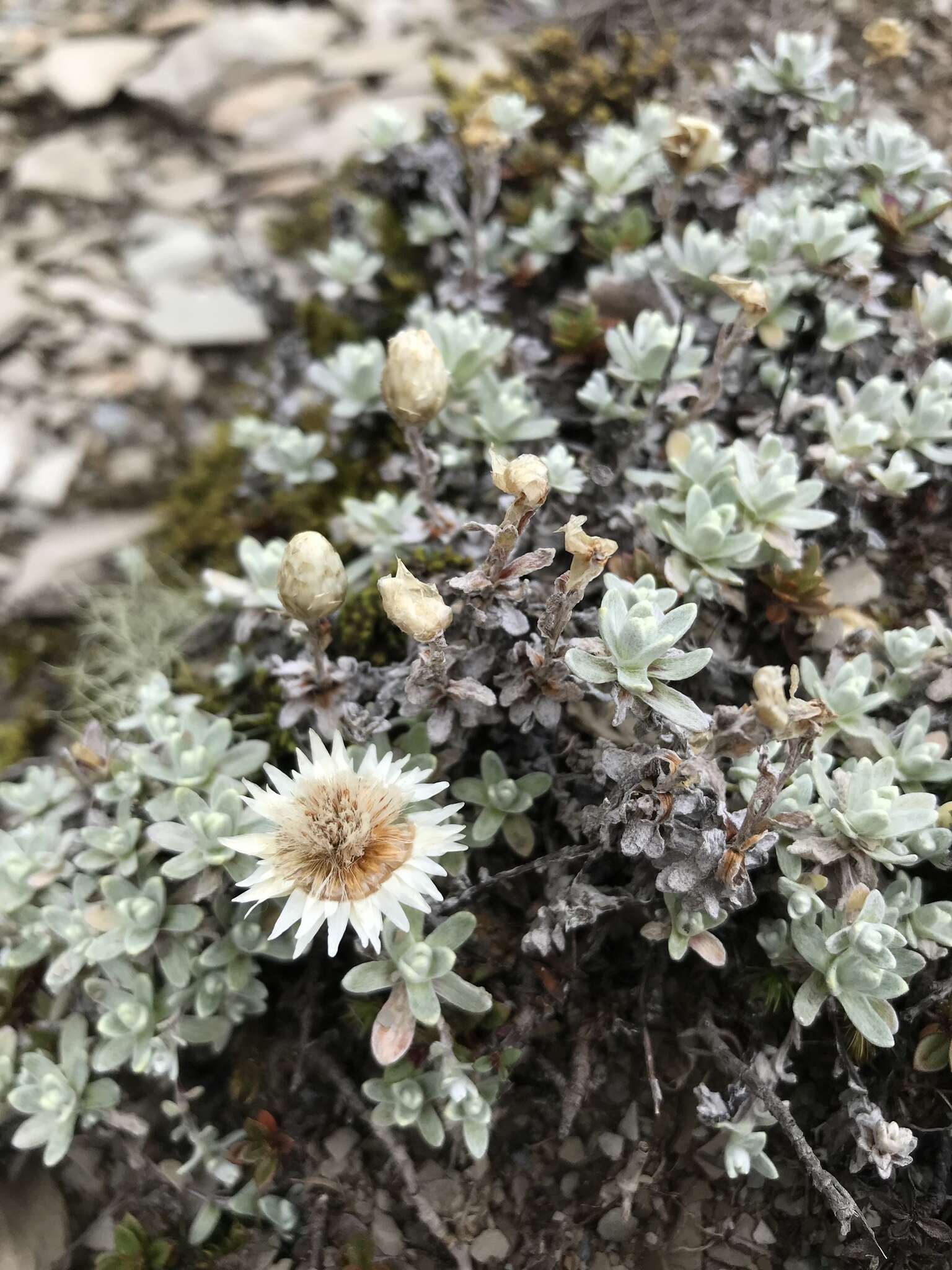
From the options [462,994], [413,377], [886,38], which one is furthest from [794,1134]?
[886,38]

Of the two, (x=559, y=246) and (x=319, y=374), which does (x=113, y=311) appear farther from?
(x=559, y=246)

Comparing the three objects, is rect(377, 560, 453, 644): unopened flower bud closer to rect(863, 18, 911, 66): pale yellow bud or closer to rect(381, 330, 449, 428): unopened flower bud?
rect(381, 330, 449, 428): unopened flower bud

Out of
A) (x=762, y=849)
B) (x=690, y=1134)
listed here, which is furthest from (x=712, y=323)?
(x=690, y=1134)

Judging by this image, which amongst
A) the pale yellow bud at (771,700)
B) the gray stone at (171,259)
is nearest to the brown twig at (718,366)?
the pale yellow bud at (771,700)

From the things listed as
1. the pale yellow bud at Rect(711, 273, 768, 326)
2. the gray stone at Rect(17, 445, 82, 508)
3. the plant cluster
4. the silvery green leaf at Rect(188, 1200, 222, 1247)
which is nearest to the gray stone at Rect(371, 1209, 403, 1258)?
the plant cluster

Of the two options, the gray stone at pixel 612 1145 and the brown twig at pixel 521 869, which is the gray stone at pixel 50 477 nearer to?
the brown twig at pixel 521 869

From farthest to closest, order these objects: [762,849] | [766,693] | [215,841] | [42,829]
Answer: [42,829] < [215,841] < [762,849] < [766,693]

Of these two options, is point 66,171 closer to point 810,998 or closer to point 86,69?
point 86,69
